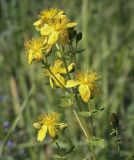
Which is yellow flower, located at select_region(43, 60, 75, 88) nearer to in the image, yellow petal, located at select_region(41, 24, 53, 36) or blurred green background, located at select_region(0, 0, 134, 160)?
yellow petal, located at select_region(41, 24, 53, 36)

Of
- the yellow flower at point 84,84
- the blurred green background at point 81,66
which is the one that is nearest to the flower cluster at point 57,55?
the yellow flower at point 84,84

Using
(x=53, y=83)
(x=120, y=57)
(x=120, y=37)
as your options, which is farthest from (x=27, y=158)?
(x=120, y=37)

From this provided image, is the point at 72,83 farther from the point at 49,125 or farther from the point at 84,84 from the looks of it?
the point at 49,125

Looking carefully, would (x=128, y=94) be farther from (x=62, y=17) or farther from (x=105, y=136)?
(x=62, y=17)

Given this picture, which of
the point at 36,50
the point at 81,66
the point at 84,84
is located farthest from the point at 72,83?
the point at 81,66

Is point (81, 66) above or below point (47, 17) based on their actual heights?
below

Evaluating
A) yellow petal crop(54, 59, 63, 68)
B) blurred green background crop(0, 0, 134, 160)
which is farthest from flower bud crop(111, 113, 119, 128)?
blurred green background crop(0, 0, 134, 160)

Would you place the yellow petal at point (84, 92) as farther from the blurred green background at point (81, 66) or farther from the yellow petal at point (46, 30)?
the blurred green background at point (81, 66)
